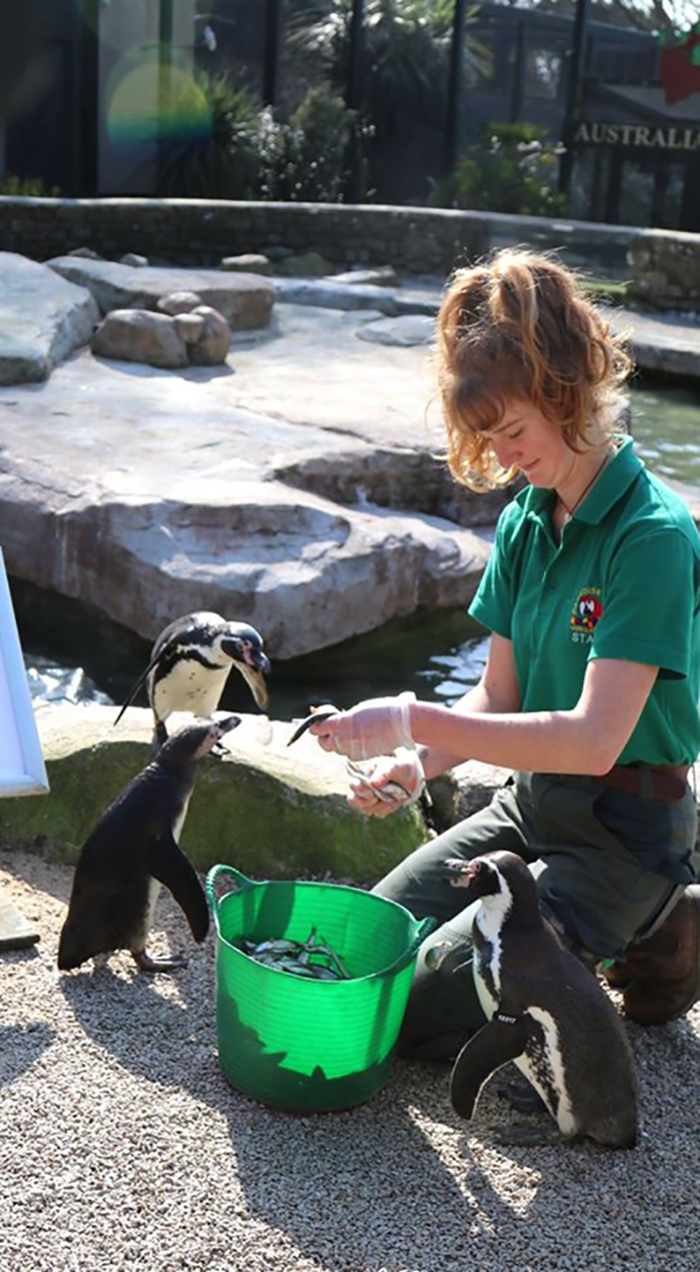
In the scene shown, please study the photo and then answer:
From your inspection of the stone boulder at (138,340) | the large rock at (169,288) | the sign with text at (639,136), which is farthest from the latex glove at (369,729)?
the sign with text at (639,136)

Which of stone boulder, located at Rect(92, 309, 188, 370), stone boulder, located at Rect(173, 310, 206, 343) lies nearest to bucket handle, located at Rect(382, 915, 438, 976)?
stone boulder, located at Rect(92, 309, 188, 370)

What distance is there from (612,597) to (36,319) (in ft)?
25.1

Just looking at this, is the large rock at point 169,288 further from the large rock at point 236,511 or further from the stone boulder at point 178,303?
the large rock at point 236,511

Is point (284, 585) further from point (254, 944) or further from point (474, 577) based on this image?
point (254, 944)

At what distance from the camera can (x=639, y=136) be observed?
2419 cm

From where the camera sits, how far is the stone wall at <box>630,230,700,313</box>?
15227 millimetres

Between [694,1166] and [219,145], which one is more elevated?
[219,145]

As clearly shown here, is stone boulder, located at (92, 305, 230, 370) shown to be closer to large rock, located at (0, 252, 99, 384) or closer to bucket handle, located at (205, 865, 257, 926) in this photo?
large rock, located at (0, 252, 99, 384)

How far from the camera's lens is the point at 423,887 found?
10.3 ft

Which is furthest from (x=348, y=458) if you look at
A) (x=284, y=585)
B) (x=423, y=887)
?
(x=423, y=887)

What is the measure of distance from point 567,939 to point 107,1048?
915 millimetres

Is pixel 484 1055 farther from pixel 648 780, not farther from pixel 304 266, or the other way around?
pixel 304 266

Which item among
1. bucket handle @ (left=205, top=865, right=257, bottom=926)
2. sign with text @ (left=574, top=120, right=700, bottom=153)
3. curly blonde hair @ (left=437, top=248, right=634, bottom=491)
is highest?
sign with text @ (left=574, top=120, right=700, bottom=153)

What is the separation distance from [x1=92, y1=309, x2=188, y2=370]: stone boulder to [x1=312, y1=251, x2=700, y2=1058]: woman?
7.20m
